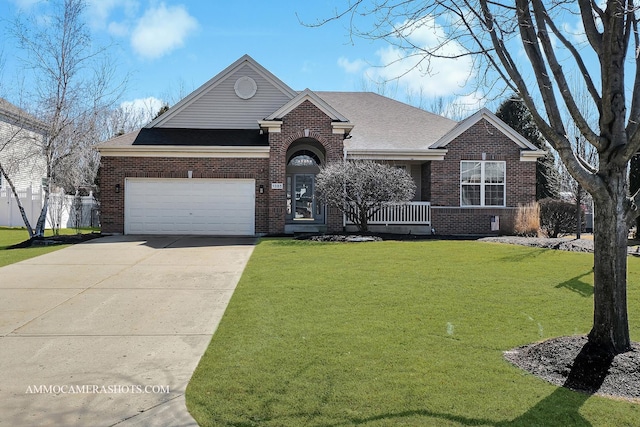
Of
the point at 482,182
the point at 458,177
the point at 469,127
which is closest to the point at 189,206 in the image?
the point at 458,177

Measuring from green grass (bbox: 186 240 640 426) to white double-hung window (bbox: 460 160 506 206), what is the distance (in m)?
9.17

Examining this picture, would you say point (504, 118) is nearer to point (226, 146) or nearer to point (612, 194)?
point (226, 146)

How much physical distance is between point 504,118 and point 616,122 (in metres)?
28.5

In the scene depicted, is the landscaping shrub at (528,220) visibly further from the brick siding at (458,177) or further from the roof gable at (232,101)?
the roof gable at (232,101)

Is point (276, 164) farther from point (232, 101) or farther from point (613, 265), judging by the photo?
point (613, 265)

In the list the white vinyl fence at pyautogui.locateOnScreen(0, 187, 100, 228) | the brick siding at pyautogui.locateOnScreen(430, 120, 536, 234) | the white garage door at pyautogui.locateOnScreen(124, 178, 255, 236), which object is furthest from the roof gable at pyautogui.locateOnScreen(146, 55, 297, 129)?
the white vinyl fence at pyautogui.locateOnScreen(0, 187, 100, 228)

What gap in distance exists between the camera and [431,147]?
1917 centimetres

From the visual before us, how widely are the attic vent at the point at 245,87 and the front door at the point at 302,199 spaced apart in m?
3.78

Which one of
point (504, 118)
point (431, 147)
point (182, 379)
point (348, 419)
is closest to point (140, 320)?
point (182, 379)

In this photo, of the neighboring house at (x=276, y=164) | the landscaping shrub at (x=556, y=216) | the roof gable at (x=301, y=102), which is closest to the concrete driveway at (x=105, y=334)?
the neighboring house at (x=276, y=164)

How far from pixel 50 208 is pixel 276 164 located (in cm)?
1206

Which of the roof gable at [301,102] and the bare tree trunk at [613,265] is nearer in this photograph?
the bare tree trunk at [613,265]

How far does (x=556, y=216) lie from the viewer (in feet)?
58.1

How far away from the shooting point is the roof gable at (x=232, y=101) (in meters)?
20.1
